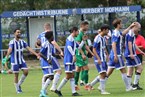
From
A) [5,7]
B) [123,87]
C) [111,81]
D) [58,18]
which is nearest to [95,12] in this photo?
[58,18]

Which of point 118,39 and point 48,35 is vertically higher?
point 48,35

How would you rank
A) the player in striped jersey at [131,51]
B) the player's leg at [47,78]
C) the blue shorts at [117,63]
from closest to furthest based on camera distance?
the player's leg at [47,78]
the blue shorts at [117,63]
the player in striped jersey at [131,51]

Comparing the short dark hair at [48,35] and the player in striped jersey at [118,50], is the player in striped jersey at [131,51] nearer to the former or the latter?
the player in striped jersey at [118,50]

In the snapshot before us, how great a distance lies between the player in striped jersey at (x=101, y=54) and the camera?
1568 centimetres

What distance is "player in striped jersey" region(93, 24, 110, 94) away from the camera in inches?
617

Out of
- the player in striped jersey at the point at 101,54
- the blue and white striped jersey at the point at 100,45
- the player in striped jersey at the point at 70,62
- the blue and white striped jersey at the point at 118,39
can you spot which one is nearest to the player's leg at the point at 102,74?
the player in striped jersey at the point at 101,54

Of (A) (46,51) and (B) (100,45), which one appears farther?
(B) (100,45)

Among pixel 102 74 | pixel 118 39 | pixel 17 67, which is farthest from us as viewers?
pixel 17 67

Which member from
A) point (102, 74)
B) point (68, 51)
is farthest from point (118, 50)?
point (68, 51)

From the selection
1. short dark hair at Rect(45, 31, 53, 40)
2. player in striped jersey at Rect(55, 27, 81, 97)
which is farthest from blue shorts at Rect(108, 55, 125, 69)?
short dark hair at Rect(45, 31, 53, 40)

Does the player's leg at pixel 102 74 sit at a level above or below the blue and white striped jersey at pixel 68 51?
below

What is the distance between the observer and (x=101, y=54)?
52.2 feet

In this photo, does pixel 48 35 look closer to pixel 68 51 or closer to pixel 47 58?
pixel 47 58

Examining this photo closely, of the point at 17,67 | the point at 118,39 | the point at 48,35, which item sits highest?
the point at 48,35
